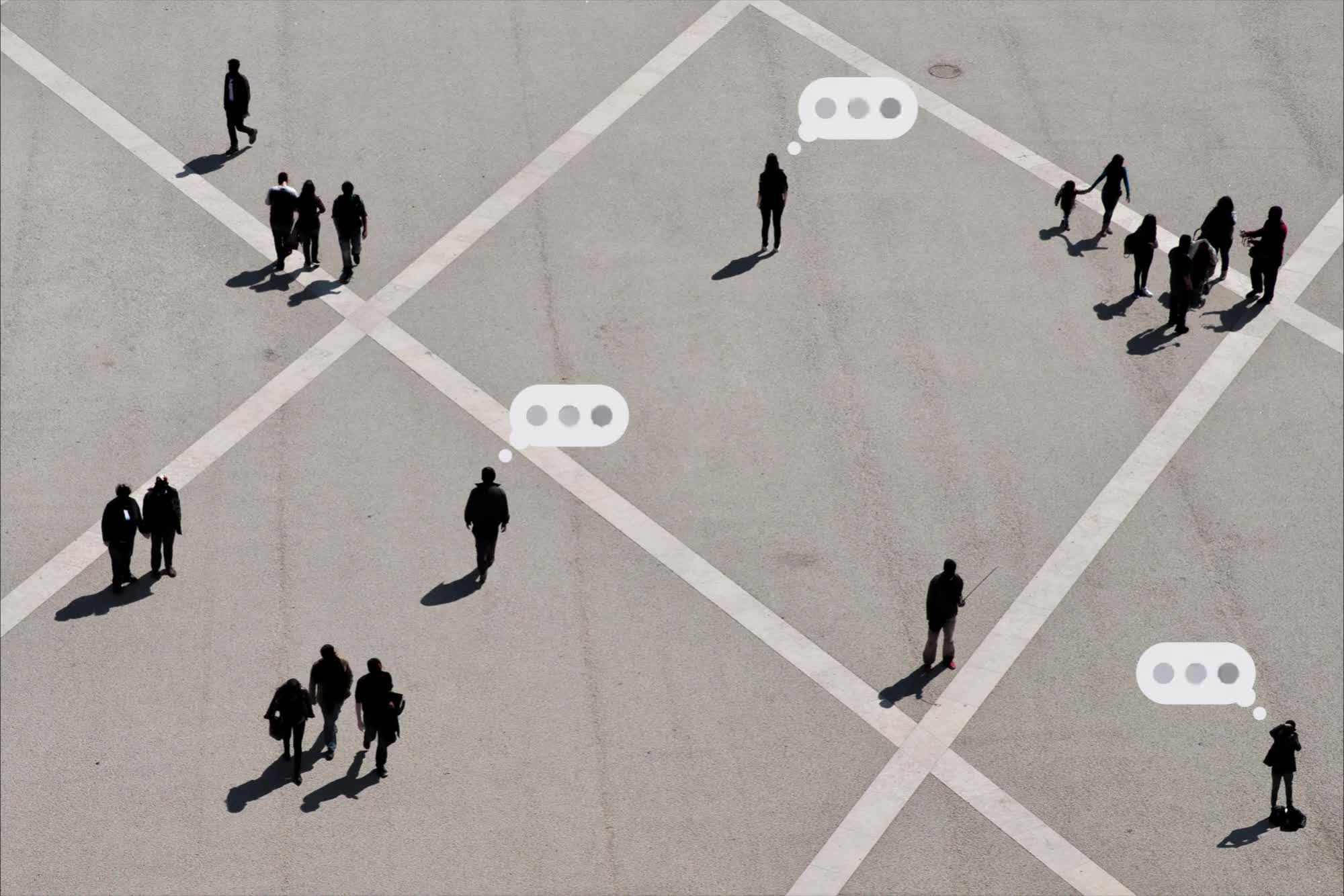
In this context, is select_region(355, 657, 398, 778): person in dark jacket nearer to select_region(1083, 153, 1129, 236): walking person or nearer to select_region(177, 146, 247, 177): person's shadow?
select_region(177, 146, 247, 177): person's shadow

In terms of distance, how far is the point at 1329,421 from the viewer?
20.2 m

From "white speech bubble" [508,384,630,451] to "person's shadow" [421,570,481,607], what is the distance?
198cm

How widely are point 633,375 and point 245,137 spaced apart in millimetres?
6629

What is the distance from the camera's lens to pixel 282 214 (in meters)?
21.2

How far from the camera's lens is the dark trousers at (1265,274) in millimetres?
21391

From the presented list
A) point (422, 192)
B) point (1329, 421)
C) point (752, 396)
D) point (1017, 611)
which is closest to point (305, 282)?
point (422, 192)

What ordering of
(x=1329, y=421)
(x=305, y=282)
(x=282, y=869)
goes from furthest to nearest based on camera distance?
(x=305, y=282)
(x=1329, y=421)
(x=282, y=869)

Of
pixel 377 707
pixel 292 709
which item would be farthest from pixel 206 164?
pixel 377 707

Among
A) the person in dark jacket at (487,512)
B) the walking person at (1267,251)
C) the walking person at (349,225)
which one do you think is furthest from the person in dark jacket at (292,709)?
the walking person at (1267,251)

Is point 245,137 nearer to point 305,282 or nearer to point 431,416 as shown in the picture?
point 305,282

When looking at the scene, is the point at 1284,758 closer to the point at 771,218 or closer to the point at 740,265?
the point at 740,265

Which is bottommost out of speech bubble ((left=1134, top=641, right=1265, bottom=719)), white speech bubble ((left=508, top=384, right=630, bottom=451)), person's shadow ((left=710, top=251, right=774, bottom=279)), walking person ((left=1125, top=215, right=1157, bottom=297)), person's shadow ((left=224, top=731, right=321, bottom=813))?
person's shadow ((left=224, top=731, right=321, bottom=813))

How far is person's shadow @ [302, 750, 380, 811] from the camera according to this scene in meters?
16.0

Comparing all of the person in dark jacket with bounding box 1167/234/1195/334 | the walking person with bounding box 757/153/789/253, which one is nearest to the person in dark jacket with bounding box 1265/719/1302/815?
the person in dark jacket with bounding box 1167/234/1195/334
